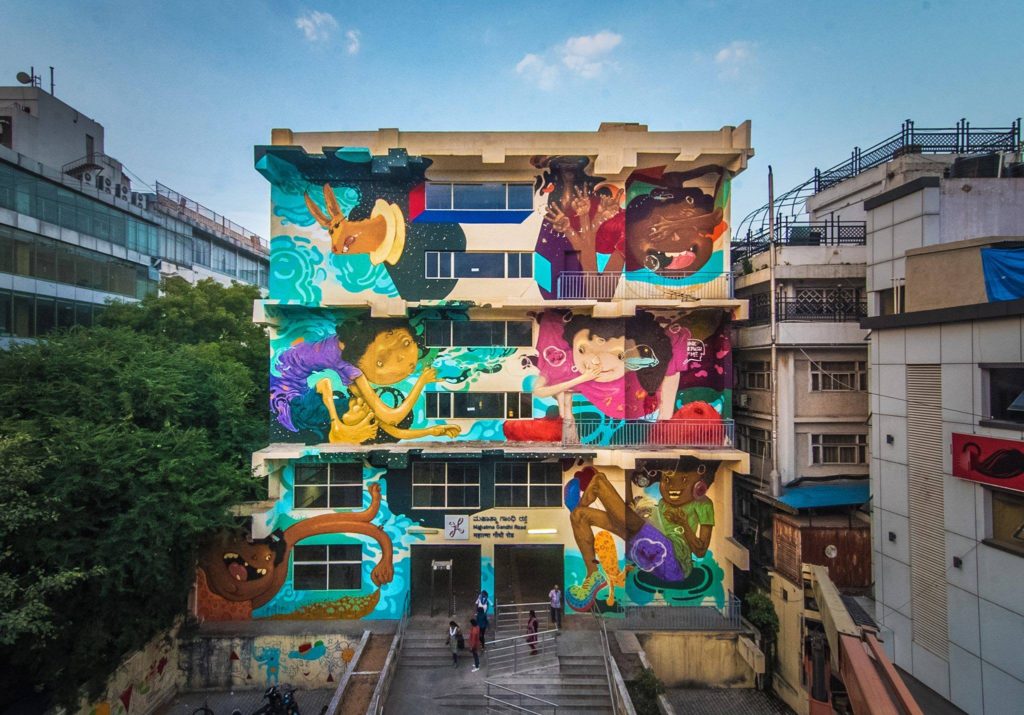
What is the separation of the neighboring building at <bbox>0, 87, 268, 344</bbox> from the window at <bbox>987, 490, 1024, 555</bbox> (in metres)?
29.4

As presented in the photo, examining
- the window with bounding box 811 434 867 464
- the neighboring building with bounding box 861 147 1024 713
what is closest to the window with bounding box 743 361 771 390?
the window with bounding box 811 434 867 464

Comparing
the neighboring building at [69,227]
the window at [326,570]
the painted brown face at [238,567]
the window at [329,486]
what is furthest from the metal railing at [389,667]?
the neighboring building at [69,227]

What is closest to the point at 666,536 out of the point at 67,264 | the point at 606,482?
the point at 606,482

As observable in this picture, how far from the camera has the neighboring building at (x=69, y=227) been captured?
18.7 m

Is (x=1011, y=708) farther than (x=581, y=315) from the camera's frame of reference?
No

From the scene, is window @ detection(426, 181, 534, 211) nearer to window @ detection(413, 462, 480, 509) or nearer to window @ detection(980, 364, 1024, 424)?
window @ detection(413, 462, 480, 509)

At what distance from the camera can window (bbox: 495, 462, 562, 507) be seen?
16.5 metres

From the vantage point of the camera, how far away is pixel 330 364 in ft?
54.1

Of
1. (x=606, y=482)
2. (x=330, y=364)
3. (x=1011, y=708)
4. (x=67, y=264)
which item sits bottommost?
(x=1011, y=708)

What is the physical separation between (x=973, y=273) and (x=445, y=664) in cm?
1632

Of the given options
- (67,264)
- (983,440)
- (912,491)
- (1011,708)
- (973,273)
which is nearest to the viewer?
(1011,708)

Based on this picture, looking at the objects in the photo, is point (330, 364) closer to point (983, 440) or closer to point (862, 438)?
point (983, 440)

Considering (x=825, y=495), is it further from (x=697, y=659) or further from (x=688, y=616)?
(x=697, y=659)

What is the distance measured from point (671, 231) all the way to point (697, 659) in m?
13.8
